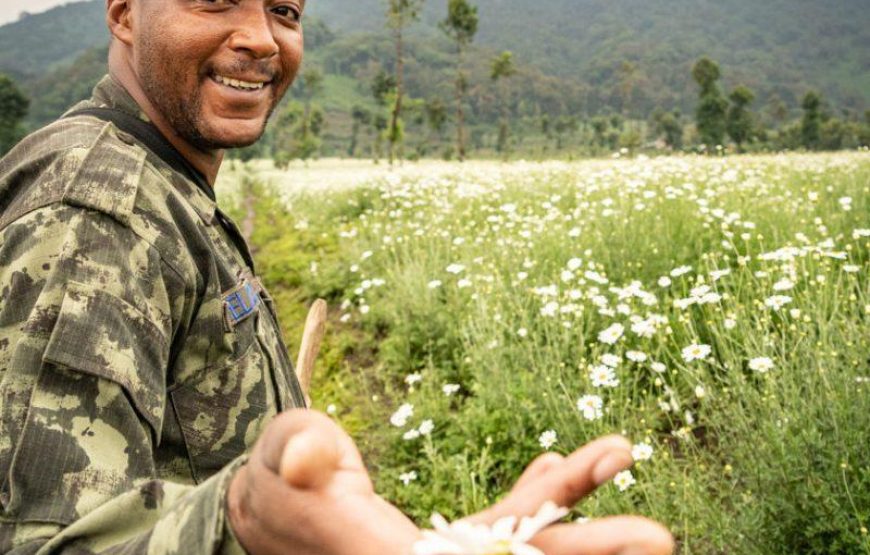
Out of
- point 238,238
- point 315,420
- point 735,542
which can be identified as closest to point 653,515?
point 735,542

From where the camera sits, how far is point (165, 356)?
1104 mm

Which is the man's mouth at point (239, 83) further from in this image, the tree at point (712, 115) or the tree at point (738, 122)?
the tree at point (738, 122)

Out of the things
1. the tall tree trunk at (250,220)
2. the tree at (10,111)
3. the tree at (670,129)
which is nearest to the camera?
the tall tree trunk at (250,220)

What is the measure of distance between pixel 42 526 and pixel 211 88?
1.09 m

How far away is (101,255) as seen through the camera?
104 cm

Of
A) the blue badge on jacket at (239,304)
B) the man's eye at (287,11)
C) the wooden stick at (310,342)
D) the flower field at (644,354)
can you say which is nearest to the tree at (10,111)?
the flower field at (644,354)

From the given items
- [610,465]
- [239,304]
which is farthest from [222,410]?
[610,465]

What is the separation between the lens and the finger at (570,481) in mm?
585

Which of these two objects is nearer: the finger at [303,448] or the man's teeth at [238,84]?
the finger at [303,448]

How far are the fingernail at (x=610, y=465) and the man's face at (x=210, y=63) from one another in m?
1.36

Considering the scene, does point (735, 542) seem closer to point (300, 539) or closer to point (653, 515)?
point (653, 515)

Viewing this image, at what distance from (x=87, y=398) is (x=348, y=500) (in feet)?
1.85

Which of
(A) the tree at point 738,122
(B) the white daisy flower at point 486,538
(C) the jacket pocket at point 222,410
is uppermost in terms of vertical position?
(B) the white daisy flower at point 486,538

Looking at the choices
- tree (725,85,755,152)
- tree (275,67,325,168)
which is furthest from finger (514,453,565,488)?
tree (725,85,755,152)
